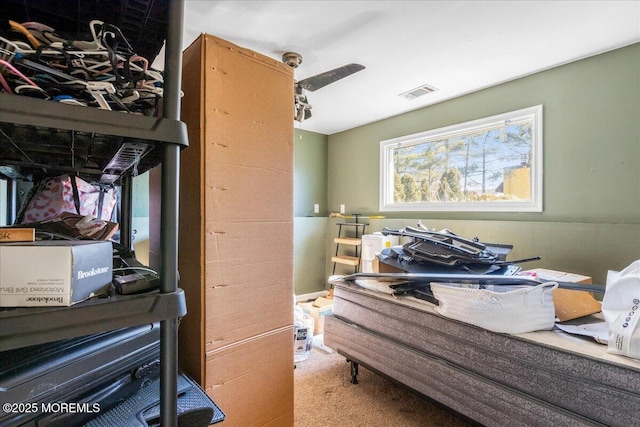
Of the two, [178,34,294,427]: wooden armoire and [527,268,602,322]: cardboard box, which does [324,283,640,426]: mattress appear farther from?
[178,34,294,427]: wooden armoire

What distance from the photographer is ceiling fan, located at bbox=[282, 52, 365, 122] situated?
6.57 feet

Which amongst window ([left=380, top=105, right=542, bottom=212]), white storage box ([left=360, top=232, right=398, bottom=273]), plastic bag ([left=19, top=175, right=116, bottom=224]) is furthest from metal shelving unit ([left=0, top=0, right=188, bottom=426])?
white storage box ([left=360, top=232, right=398, bottom=273])

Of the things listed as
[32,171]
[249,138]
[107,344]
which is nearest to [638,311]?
[249,138]

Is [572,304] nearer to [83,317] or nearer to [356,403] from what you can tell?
[356,403]

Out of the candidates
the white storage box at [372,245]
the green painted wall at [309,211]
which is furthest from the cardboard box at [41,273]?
the green painted wall at [309,211]

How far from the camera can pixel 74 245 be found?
0.49m

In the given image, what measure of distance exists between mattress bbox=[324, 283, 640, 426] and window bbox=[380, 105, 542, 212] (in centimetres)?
178

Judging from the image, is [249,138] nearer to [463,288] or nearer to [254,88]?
[254,88]

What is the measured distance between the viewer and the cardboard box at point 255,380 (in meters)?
0.94

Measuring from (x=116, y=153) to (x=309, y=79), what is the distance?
176 cm

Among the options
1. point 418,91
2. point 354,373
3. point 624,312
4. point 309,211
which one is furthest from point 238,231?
point 309,211

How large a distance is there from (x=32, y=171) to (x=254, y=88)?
772 millimetres

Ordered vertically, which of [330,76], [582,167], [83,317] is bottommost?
[83,317]

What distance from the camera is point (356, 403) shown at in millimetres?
1804
